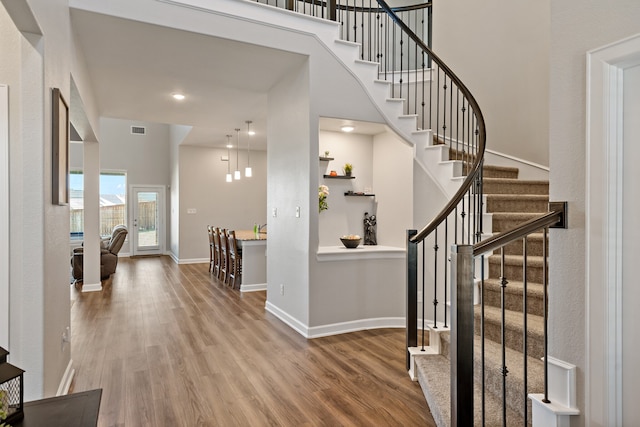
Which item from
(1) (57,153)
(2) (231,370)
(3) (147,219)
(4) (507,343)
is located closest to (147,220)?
(3) (147,219)

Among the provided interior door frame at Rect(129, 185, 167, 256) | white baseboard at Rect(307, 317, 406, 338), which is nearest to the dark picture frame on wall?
white baseboard at Rect(307, 317, 406, 338)

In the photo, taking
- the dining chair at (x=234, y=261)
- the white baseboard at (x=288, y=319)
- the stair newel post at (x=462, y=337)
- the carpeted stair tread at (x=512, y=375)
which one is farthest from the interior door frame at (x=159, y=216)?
the stair newel post at (x=462, y=337)

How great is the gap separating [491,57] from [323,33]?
2.45 meters

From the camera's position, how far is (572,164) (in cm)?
182

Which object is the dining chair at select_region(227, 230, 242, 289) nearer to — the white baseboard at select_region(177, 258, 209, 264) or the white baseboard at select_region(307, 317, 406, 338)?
the white baseboard at select_region(307, 317, 406, 338)

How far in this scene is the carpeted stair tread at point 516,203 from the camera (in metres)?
3.83

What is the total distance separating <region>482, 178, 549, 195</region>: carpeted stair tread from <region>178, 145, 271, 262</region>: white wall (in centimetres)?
708

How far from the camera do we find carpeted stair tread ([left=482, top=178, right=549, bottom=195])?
4.10 m

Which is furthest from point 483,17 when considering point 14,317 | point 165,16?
point 14,317

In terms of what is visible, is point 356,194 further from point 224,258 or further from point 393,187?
point 224,258

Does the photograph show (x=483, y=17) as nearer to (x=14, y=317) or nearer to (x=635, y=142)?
(x=635, y=142)

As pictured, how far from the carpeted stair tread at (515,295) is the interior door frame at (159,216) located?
34.4ft

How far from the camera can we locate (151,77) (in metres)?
4.49

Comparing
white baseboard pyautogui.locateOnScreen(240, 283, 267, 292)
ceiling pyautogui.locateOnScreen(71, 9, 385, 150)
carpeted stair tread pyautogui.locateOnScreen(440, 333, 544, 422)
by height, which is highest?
ceiling pyautogui.locateOnScreen(71, 9, 385, 150)
